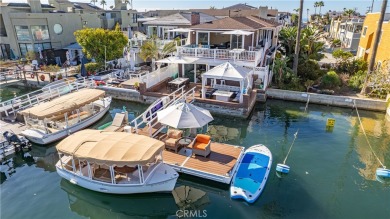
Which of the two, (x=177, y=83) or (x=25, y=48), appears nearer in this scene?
(x=177, y=83)

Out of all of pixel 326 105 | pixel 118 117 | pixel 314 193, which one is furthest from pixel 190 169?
pixel 326 105

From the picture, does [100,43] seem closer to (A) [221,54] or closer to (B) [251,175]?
(A) [221,54]

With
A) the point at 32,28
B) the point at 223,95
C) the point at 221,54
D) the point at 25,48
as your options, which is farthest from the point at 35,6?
the point at 223,95

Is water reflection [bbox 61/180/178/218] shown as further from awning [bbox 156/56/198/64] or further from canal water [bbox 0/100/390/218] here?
awning [bbox 156/56/198/64]

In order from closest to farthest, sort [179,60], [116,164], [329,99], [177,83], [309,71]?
[116,164] → [329,99] → [177,83] → [179,60] → [309,71]

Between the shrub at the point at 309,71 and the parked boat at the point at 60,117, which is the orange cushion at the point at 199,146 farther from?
the shrub at the point at 309,71

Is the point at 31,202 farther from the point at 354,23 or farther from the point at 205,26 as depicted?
the point at 354,23
